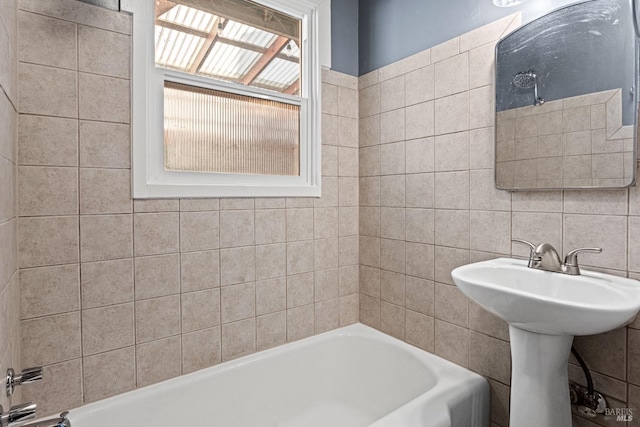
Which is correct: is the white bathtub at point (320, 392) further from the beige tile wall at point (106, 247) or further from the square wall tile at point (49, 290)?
the square wall tile at point (49, 290)

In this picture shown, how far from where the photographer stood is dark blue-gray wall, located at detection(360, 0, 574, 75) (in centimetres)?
159

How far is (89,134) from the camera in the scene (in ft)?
4.77

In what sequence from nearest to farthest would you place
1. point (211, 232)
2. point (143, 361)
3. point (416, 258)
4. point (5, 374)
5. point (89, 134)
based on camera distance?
point (5, 374) → point (89, 134) → point (143, 361) → point (211, 232) → point (416, 258)

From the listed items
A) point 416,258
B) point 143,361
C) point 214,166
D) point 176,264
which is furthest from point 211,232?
point 416,258

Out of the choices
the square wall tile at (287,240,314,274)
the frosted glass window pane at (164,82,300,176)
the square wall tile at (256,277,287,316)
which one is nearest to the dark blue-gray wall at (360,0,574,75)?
the frosted glass window pane at (164,82,300,176)

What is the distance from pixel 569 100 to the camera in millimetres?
1359

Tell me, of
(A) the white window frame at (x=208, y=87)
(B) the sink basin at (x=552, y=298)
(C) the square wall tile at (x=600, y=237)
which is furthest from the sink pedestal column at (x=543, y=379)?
(A) the white window frame at (x=208, y=87)

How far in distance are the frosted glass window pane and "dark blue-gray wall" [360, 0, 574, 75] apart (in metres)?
0.63

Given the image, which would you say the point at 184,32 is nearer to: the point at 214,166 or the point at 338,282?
the point at 214,166

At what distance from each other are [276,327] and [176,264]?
662 mm

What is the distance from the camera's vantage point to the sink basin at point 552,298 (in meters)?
0.99

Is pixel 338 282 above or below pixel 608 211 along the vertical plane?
below

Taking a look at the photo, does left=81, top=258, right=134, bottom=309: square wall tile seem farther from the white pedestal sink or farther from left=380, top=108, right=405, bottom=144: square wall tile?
left=380, top=108, right=405, bottom=144: square wall tile

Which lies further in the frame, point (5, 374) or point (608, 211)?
point (608, 211)
